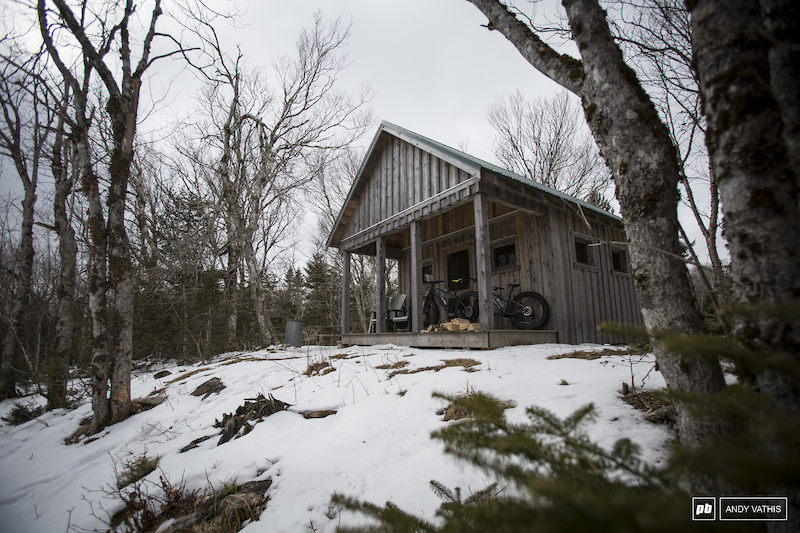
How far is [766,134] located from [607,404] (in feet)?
6.84

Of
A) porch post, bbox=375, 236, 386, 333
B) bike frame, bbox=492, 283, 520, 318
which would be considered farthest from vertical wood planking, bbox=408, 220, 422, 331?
bike frame, bbox=492, 283, 520, 318

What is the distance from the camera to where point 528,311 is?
7.66 m

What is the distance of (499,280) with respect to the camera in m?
8.70

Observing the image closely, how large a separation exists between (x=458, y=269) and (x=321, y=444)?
7297 mm

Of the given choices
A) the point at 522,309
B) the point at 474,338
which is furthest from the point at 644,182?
the point at 522,309

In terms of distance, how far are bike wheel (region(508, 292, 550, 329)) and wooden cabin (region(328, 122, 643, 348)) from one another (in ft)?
0.62

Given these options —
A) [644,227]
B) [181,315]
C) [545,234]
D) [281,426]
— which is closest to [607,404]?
[644,227]

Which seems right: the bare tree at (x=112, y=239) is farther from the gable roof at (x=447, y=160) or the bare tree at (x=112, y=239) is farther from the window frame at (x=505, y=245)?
the window frame at (x=505, y=245)

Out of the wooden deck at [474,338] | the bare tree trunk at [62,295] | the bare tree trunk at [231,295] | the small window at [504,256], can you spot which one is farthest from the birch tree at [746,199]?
the bare tree trunk at [231,295]

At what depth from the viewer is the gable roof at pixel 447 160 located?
6617 millimetres

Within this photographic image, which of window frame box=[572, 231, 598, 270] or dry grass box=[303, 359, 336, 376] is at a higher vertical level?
window frame box=[572, 231, 598, 270]

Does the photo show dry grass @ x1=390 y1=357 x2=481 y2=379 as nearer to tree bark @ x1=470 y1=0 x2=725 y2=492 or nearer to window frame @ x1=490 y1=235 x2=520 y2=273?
tree bark @ x1=470 y1=0 x2=725 y2=492

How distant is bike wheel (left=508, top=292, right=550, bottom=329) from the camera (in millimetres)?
7375

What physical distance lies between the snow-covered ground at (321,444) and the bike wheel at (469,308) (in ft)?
10.7
